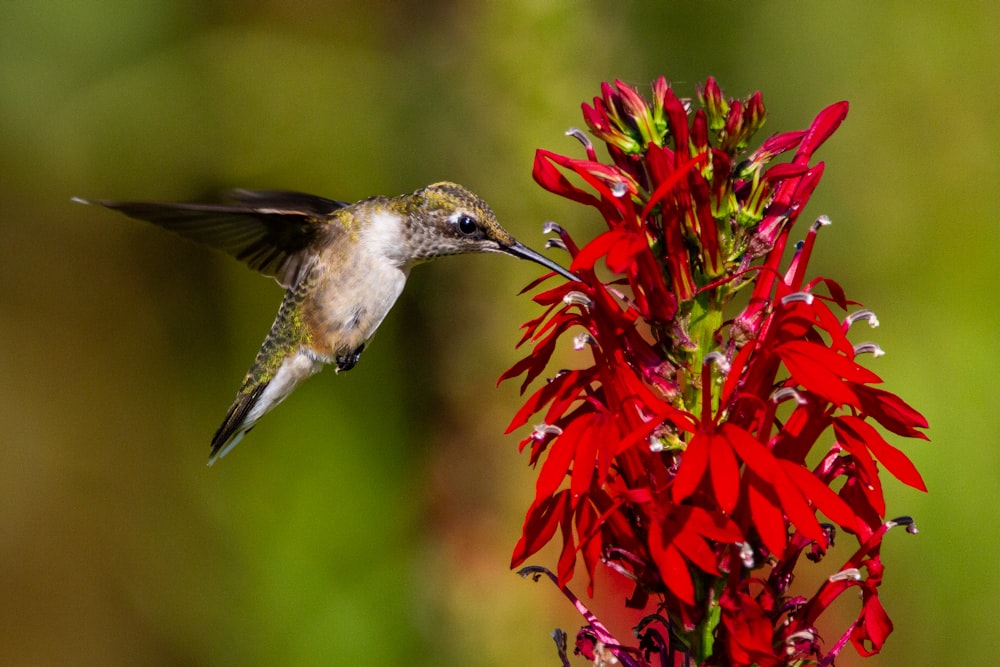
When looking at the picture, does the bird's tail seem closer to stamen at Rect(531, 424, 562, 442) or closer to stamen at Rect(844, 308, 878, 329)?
stamen at Rect(531, 424, 562, 442)

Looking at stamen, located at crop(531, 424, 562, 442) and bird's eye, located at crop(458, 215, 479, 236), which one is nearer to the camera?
stamen, located at crop(531, 424, 562, 442)

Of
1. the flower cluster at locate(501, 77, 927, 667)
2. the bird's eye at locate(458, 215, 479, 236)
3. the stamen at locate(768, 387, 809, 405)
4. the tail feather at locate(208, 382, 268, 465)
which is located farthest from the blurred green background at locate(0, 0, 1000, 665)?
the stamen at locate(768, 387, 809, 405)

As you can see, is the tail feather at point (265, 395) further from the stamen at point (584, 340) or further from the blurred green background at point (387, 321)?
the stamen at point (584, 340)

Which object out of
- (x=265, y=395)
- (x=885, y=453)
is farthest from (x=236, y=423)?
(x=885, y=453)

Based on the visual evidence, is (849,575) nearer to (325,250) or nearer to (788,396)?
(788,396)

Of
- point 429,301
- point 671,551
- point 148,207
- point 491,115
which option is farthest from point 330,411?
point 671,551
